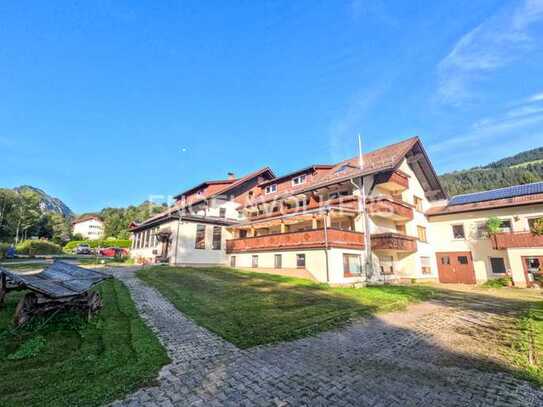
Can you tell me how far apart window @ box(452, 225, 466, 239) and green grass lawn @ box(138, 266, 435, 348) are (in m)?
11.5

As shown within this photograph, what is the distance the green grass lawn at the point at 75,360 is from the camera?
4184 mm

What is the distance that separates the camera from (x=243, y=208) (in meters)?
29.4

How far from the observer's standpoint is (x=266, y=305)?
34.8 ft

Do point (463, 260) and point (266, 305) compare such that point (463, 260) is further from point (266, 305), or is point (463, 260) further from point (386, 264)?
point (266, 305)

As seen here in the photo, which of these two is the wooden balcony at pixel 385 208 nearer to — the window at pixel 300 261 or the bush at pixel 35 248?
the window at pixel 300 261

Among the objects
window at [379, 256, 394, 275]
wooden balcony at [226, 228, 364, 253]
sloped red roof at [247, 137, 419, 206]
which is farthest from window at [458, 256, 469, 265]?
wooden balcony at [226, 228, 364, 253]

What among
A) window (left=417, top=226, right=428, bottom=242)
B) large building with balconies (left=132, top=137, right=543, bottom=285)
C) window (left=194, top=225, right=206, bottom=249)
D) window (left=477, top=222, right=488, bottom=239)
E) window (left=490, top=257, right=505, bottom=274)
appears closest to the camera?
large building with balconies (left=132, top=137, right=543, bottom=285)

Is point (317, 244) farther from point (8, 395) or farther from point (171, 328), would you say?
point (8, 395)

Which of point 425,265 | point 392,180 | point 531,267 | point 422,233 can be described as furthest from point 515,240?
point 392,180

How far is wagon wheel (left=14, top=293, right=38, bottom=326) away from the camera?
6908 millimetres

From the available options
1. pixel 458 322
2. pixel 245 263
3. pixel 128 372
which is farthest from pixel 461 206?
pixel 128 372

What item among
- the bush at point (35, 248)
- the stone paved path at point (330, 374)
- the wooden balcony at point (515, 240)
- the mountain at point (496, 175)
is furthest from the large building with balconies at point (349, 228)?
the mountain at point (496, 175)

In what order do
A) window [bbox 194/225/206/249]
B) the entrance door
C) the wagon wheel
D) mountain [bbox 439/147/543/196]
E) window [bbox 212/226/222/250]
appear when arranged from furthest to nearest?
1. mountain [bbox 439/147/543/196]
2. window [bbox 212/226/222/250]
3. window [bbox 194/225/206/249]
4. the entrance door
5. the wagon wheel

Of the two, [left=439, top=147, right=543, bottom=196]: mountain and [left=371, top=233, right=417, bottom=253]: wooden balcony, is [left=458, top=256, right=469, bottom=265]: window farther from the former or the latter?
[left=439, top=147, right=543, bottom=196]: mountain
